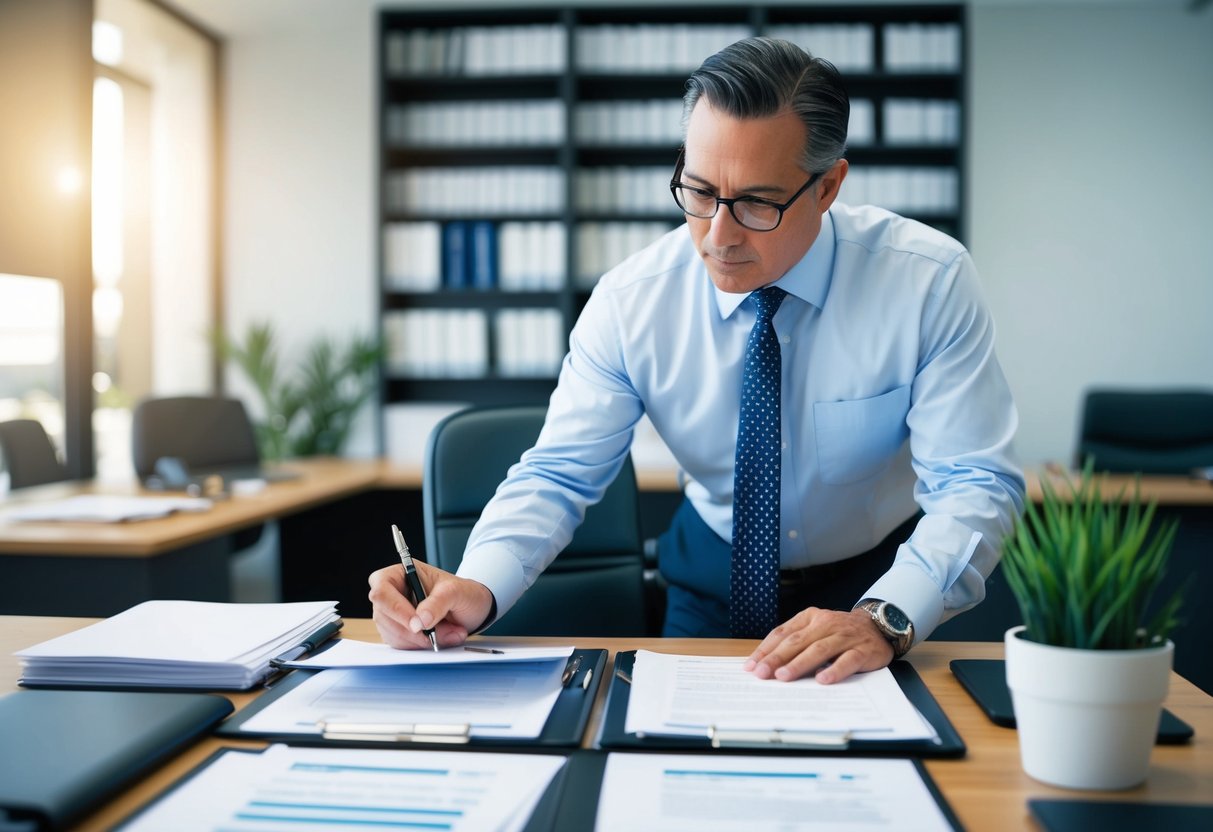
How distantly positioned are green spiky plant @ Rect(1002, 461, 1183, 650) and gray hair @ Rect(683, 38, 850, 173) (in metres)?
0.67

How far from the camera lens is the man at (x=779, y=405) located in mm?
1239

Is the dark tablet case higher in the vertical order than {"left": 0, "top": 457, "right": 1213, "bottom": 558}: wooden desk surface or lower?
higher

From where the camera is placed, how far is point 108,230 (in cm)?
398

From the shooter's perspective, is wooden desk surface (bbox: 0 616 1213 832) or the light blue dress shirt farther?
the light blue dress shirt

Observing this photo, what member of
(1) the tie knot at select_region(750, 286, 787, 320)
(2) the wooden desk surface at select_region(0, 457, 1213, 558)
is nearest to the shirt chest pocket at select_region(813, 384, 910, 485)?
(1) the tie knot at select_region(750, 286, 787, 320)

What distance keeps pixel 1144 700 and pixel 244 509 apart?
2.16 meters

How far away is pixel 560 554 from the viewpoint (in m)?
1.81

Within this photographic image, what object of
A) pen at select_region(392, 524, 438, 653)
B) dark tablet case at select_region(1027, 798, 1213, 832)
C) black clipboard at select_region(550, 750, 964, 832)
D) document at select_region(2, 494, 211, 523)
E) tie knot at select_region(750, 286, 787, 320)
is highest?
tie knot at select_region(750, 286, 787, 320)

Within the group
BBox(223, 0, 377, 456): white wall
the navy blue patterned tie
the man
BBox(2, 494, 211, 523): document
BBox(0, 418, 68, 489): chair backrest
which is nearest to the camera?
the man

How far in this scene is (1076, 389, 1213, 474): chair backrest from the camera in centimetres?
349

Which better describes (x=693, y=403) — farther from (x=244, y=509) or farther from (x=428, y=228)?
(x=428, y=228)

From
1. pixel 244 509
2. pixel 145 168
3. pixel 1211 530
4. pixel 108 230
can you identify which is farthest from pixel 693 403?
pixel 145 168

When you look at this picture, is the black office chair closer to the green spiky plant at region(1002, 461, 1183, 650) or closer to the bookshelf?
the bookshelf

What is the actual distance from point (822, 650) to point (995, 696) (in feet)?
0.57
